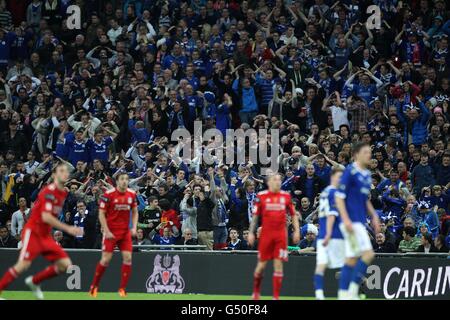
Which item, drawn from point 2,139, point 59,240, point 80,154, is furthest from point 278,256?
point 2,139

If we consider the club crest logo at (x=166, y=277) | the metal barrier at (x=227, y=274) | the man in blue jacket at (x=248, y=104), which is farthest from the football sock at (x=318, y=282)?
the man in blue jacket at (x=248, y=104)

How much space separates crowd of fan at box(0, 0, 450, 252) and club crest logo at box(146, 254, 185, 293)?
69 centimetres

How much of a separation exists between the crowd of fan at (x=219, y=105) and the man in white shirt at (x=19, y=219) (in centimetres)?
4

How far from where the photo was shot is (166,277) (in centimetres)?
2430

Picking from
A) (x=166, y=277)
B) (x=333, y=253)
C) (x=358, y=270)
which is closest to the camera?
(x=358, y=270)

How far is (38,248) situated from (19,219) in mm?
9263

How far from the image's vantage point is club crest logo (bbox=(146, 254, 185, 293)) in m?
24.2

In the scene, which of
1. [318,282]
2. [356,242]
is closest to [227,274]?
[318,282]

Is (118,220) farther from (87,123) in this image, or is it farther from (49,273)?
(87,123)

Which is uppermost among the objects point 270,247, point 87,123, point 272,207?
point 87,123

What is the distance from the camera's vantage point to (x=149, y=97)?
28.2 metres

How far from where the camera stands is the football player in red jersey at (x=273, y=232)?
59.5 ft

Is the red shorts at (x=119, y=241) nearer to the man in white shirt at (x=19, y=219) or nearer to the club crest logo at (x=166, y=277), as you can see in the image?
the club crest logo at (x=166, y=277)
